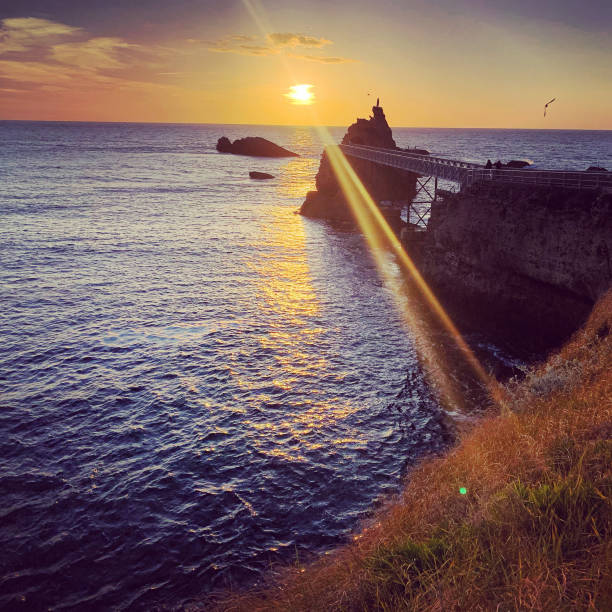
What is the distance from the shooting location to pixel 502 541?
6301 millimetres

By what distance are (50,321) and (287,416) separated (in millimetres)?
16205

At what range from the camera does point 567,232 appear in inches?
942

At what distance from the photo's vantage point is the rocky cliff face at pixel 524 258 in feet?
75.0

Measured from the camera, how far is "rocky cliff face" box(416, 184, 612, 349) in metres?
22.9

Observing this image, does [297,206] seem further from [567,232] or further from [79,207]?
[567,232]

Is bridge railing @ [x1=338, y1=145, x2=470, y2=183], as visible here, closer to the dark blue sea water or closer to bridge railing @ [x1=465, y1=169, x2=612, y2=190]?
bridge railing @ [x1=465, y1=169, x2=612, y2=190]

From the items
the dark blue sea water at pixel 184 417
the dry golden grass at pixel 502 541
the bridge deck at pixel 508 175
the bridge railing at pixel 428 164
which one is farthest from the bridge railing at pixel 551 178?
the dry golden grass at pixel 502 541

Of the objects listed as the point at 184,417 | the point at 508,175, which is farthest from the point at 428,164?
the point at 184,417

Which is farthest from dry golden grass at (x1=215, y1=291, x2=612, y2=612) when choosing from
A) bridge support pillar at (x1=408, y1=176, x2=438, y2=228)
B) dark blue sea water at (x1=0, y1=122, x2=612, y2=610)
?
bridge support pillar at (x1=408, y1=176, x2=438, y2=228)

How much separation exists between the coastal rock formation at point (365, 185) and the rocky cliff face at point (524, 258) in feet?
84.5

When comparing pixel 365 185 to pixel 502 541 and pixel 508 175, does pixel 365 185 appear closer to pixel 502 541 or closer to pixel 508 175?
pixel 508 175

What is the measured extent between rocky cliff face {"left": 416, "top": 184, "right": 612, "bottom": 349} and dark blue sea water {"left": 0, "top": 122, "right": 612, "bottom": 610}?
5857 millimetres

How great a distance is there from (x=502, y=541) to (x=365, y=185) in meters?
64.7

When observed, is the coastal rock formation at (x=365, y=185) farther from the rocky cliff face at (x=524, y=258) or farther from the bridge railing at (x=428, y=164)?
the rocky cliff face at (x=524, y=258)
